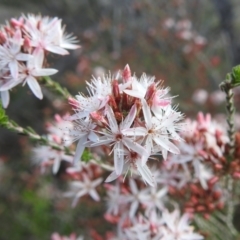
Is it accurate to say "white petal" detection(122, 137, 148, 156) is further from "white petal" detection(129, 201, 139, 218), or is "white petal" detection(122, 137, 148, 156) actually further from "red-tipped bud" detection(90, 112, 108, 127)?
"white petal" detection(129, 201, 139, 218)

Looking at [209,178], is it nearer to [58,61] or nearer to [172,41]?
[172,41]

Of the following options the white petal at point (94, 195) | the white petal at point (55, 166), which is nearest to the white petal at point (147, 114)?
the white petal at point (55, 166)

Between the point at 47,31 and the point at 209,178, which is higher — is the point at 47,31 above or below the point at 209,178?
above

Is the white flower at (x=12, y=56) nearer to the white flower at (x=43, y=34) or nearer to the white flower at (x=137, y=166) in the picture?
the white flower at (x=43, y=34)

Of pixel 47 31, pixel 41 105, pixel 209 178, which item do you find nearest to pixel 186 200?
pixel 209 178

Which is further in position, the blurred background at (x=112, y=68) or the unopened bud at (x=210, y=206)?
the blurred background at (x=112, y=68)

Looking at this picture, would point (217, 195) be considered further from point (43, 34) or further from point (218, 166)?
point (43, 34)

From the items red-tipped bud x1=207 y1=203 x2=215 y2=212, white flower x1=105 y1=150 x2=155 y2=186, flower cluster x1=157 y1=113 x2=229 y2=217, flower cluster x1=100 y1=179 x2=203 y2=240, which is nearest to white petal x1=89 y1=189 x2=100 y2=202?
flower cluster x1=100 y1=179 x2=203 y2=240
